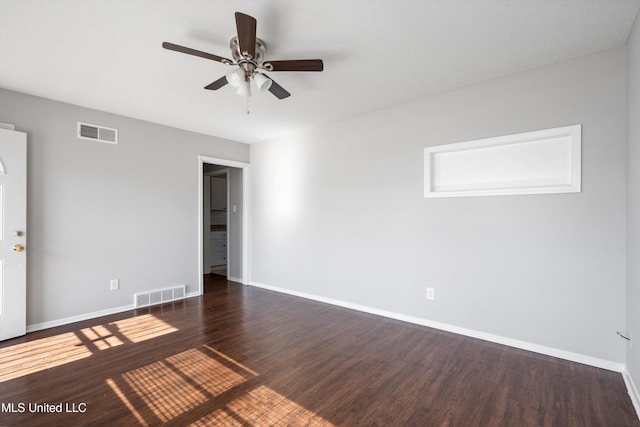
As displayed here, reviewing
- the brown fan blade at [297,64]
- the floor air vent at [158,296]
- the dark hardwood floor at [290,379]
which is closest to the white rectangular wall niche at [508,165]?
the dark hardwood floor at [290,379]

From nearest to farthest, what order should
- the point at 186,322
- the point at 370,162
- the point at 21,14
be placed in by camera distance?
the point at 21,14
the point at 186,322
the point at 370,162

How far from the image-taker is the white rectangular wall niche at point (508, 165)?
2.57 metres

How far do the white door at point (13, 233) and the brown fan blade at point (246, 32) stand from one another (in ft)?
9.27

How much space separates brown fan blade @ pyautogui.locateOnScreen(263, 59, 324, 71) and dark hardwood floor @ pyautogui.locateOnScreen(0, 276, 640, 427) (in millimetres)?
2410

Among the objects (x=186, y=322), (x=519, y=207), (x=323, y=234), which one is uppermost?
(x=519, y=207)

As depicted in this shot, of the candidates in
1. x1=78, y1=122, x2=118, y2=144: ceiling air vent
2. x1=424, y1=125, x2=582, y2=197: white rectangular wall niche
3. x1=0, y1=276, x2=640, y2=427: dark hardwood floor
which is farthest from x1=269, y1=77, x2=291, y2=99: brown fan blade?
x1=78, y1=122, x2=118, y2=144: ceiling air vent

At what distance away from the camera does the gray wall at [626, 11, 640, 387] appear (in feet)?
6.42

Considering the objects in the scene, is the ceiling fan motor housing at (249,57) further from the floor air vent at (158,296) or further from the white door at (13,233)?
the floor air vent at (158,296)

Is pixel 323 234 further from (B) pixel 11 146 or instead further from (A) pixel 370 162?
(B) pixel 11 146

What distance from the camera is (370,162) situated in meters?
3.81

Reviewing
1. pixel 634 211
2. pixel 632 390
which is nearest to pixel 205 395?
pixel 632 390

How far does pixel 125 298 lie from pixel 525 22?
5.13 meters

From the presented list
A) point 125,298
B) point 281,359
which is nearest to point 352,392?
point 281,359

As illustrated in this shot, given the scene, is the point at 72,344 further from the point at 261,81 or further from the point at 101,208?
the point at 261,81
